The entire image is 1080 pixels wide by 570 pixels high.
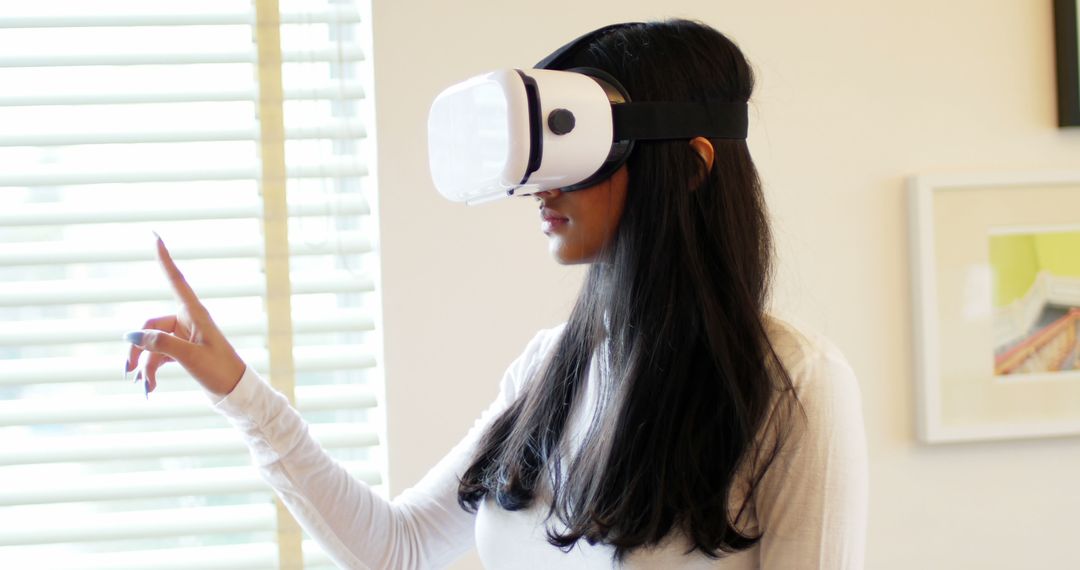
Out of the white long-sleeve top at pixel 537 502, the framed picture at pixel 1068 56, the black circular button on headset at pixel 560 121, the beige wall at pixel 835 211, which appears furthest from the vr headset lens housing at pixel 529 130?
the framed picture at pixel 1068 56

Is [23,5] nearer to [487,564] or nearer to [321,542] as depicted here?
[321,542]

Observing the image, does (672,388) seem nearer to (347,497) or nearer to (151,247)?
(347,497)

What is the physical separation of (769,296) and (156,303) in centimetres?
78

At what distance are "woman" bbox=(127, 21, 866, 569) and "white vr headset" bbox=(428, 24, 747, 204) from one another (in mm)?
14

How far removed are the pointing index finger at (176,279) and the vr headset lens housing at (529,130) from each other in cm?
27

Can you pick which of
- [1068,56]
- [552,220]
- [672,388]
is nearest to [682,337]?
[672,388]

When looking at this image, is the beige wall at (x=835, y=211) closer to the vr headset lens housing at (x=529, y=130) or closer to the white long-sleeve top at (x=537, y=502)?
the white long-sleeve top at (x=537, y=502)

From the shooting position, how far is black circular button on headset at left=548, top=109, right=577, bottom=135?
0.83m

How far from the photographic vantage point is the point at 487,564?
1011 millimetres

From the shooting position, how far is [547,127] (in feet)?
2.74

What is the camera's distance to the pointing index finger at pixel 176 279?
90cm

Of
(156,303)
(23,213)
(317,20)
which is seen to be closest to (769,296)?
(317,20)

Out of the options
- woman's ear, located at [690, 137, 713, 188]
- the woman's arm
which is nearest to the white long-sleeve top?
the woman's arm

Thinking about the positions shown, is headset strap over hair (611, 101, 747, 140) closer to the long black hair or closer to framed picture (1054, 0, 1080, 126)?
the long black hair
